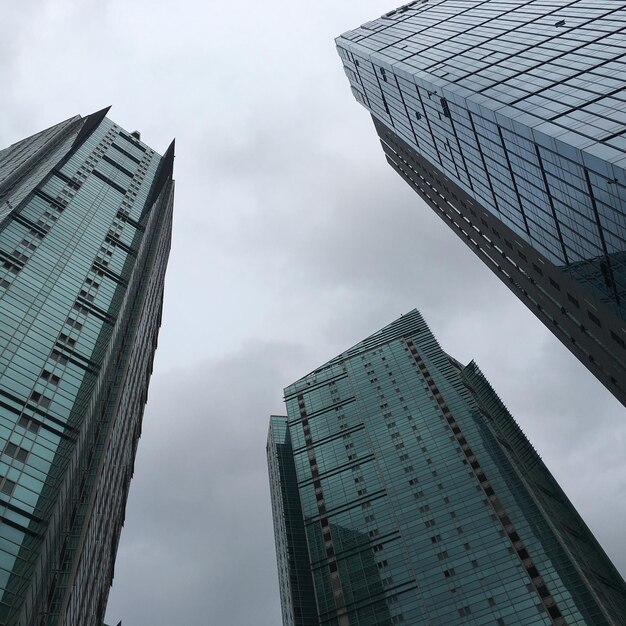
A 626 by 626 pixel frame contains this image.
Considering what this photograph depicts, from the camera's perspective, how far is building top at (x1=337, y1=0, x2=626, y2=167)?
40594mm

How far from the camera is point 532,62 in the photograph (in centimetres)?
5325

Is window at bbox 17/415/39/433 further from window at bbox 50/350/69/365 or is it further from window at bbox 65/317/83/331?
window at bbox 65/317/83/331

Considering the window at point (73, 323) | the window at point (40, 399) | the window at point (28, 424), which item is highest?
the window at point (73, 323)

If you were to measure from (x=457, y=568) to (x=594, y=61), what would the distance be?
224 feet

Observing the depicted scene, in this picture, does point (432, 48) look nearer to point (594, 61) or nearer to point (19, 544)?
point (594, 61)

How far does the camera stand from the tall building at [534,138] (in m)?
40.6

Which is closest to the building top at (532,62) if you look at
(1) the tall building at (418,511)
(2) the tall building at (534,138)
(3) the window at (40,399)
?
(2) the tall building at (534,138)

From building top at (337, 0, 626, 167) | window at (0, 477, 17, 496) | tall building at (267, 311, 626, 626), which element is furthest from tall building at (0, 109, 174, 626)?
building top at (337, 0, 626, 167)

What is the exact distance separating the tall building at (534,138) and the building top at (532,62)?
5.7 inches

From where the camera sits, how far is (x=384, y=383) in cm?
12700

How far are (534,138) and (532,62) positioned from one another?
14.3 meters

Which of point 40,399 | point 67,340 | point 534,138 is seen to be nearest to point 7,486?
point 40,399

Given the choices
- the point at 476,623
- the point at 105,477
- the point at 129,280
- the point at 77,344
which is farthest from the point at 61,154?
the point at 476,623

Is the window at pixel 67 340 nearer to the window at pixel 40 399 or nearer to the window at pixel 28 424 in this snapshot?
the window at pixel 40 399
